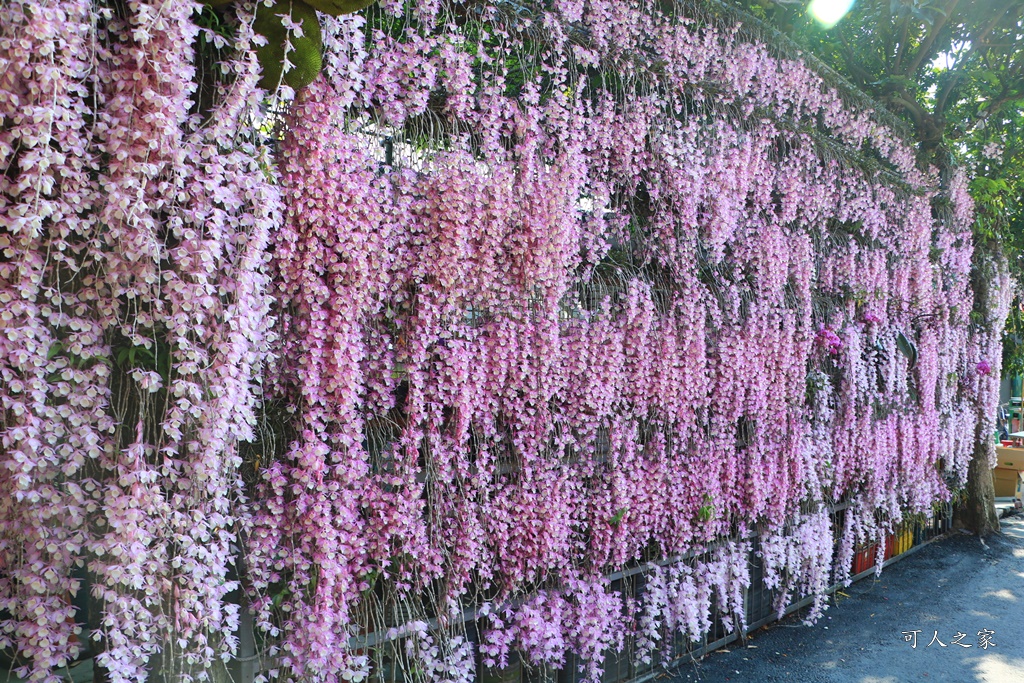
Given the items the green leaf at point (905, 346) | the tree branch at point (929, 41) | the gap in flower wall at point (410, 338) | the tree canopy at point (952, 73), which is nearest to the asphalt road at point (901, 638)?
the gap in flower wall at point (410, 338)

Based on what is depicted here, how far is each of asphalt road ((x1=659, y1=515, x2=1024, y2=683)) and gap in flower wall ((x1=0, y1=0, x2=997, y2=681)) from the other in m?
0.35

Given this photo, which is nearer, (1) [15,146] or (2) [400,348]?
(1) [15,146]

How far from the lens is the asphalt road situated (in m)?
4.64

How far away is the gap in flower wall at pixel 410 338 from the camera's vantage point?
1978mm

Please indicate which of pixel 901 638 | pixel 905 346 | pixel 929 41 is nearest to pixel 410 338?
pixel 901 638

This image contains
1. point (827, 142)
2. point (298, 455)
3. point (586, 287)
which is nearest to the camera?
point (298, 455)

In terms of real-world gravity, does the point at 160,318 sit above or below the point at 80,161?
below

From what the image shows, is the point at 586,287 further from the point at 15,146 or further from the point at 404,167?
the point at 15,146

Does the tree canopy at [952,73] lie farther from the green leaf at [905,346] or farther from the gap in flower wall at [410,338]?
the green leaf at [905,346]

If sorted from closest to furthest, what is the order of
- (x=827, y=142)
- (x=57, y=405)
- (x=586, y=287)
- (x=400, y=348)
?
(x=57, y=405) → (x=400, y=348) → (x=586, y=287) → (x=827, y=142)

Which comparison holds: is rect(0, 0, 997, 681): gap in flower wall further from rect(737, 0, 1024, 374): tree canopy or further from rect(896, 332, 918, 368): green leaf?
rect(737, 0, 1024, 374): tree canopy

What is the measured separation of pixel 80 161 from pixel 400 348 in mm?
1299

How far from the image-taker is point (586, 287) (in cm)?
392

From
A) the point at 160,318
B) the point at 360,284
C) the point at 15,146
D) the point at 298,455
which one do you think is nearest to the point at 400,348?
the point at 360,284
